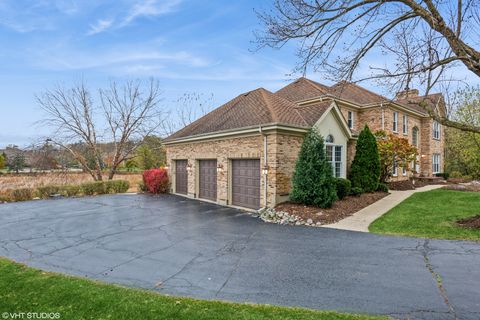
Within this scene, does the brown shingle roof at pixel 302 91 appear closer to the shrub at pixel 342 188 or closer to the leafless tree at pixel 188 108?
the shrub at pixel 342 188

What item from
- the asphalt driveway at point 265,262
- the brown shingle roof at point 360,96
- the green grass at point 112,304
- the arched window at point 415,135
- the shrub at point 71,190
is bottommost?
the asphalt driveway at point 265,262

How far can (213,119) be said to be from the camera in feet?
56.2

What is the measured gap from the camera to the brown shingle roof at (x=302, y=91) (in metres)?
19.5

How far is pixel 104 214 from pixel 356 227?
10.7 m

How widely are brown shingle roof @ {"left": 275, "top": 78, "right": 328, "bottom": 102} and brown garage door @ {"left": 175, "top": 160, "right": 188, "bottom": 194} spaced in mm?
9893

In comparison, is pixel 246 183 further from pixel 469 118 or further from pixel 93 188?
pixel 469 118

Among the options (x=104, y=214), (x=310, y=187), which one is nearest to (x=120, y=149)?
(x=104, y=214)

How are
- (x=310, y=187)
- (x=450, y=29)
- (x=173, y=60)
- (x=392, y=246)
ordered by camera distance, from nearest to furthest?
(x=392, y=246), (x=450, y=29), (x=310, y=187), (x=173, y=60)

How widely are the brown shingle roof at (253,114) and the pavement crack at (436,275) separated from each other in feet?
21.7

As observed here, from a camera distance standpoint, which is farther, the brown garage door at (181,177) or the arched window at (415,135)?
the arched window at (415,135)

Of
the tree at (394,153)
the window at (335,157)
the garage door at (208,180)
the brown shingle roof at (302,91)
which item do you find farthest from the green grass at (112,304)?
the brown shingle roof at (302,91)

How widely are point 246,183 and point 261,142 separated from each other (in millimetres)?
2303

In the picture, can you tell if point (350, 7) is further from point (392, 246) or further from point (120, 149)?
point (120, 149)

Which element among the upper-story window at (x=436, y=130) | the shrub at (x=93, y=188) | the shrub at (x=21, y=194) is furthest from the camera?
the upper-story window at (x=436, y=130)
